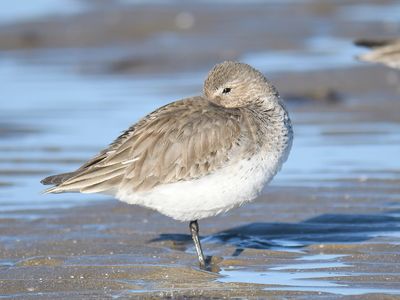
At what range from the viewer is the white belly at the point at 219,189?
23.1 ft

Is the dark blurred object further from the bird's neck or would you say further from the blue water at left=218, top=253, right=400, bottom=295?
the blue water at left=218, top=253, right=400, bottom=295

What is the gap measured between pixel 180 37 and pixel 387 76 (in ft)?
14.6

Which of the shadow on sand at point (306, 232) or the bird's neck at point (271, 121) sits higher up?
the bird's neck at point (271, 121)

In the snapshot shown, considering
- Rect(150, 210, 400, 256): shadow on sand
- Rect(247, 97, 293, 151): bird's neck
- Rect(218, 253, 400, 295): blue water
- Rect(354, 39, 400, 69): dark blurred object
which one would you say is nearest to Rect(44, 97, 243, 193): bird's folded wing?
Rect(247, 97, 293, 151): bird's neck

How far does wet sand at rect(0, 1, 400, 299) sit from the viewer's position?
697cm

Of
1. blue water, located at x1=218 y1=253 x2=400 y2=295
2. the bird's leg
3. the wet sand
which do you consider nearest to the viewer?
blue water, located at x1=218 y1=253 x2=400 y2=295

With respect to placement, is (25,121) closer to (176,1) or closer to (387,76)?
(387,76)

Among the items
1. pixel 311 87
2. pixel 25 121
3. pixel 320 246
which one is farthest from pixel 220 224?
pixel 311 87

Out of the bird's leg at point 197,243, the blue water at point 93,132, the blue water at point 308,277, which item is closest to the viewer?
the blue water at point 308,277

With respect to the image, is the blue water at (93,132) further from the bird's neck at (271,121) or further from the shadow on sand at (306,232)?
the bird's neck at (271,121)

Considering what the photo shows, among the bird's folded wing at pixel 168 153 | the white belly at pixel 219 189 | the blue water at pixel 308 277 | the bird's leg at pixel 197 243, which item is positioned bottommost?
the blue water at pixel 308 277

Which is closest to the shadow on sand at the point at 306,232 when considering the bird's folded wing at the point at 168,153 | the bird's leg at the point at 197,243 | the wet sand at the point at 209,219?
the wet sand at the point at 209,219

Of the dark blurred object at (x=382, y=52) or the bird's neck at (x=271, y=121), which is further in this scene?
the dark blurred object at (x=382, y=52)

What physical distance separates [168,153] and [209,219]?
1490 mm
